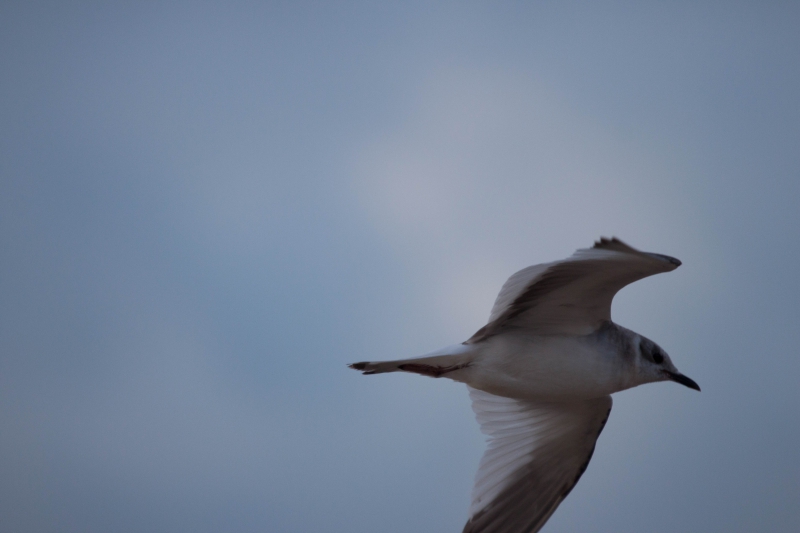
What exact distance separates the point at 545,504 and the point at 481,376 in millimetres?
824

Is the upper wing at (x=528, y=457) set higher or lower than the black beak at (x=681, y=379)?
lower

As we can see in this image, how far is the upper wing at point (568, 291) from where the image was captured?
2.30 metres

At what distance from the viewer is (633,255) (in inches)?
85.4

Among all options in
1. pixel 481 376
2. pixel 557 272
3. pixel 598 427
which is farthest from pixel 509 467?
pixel 557 272

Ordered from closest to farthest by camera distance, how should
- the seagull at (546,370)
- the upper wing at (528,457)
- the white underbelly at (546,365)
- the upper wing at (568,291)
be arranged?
Answer: the upper wing at (568,291), the seagull at (546,370), the white underbelly at (546,365), the upper wing at (528,457)

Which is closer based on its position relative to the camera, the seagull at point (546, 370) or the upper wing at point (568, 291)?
the upper wing at point (568, 291)

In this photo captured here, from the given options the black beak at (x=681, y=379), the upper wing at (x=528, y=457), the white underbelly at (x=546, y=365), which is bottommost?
the upper wing at (x=528, y=457)

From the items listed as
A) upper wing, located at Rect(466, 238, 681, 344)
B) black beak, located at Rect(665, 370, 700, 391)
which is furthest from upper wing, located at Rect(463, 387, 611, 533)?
upper wing, located at Rect(466, 238, 681, 344)

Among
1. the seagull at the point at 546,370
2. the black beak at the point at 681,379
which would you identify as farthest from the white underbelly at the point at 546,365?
the black beak at the point at 681,379

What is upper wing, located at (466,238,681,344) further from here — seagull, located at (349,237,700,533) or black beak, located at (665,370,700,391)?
black beak, located at (665,370,700,391)

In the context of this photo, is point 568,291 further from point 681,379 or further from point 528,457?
point 528,457

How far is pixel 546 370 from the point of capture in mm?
2691

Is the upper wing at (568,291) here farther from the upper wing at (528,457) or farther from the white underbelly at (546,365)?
the upper wing at (528,457)

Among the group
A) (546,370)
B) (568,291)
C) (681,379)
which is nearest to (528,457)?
(546,370)
